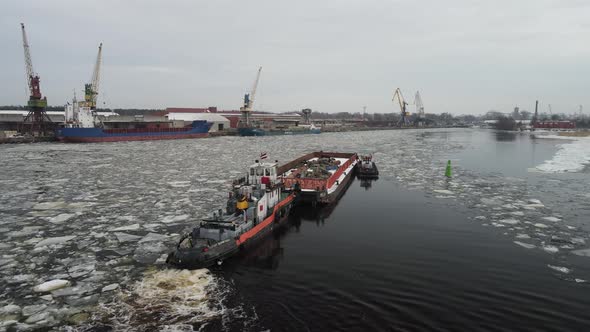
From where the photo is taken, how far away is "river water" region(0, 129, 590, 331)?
9352mm

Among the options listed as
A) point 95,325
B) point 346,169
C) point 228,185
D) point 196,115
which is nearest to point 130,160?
point 228,185

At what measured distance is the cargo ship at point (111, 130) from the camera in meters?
69.3

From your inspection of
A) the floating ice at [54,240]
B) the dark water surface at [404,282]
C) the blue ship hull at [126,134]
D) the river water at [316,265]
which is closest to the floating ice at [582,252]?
the river water at [316,265]

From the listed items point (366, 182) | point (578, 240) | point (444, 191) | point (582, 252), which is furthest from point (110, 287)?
point (366, 182)

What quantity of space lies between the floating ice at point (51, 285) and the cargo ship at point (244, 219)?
3.13 meters

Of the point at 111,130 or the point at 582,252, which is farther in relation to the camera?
the point at 111,130

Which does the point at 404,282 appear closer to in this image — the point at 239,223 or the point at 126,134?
the point at 239,223

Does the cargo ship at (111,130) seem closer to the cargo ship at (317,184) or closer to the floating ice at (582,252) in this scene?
the cargo ship at (317,184)

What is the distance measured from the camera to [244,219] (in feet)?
47.9

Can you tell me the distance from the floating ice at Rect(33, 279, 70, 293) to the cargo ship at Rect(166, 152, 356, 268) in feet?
10.3

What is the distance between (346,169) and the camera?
3219 centimetres

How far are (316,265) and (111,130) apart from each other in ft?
250

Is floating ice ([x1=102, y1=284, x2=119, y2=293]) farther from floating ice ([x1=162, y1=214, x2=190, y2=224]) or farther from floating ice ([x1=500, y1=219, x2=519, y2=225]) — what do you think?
floating ice ([x1=500, y1=219, x2=519, y2=225])

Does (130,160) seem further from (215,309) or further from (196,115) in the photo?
(196,115)
